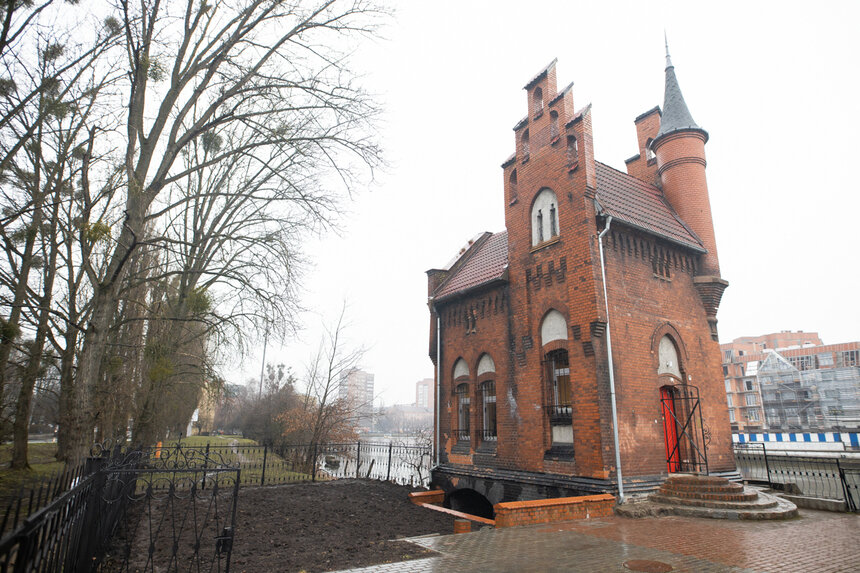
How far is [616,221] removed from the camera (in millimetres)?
13016

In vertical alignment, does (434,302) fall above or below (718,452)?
above

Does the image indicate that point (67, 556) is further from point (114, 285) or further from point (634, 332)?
point (634, 332)

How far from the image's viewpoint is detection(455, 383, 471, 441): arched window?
54.4 feet

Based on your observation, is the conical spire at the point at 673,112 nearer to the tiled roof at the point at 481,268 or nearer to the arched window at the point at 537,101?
the arched window at the point at 537,101

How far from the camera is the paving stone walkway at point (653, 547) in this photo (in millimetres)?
6477

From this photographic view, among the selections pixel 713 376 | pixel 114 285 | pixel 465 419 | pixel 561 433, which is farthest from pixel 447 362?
pixel 114 285

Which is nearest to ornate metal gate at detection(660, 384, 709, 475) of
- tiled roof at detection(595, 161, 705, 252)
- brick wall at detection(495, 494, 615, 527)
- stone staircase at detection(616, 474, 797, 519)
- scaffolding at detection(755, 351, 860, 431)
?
stone staircase at detection(616, 474, 797, 519)

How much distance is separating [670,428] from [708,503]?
10.7 ft

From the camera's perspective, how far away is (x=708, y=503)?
10258 mm

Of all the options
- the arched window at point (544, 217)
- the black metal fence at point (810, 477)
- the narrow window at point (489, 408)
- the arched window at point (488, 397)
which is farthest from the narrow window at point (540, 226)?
the black metal fence at point (810, 477)

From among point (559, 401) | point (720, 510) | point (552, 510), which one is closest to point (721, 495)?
point (720, 510)

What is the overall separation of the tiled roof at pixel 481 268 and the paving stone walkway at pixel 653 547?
26.6ft

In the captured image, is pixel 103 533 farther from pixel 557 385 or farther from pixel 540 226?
pixel 540 226

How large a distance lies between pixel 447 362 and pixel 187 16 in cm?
1289
